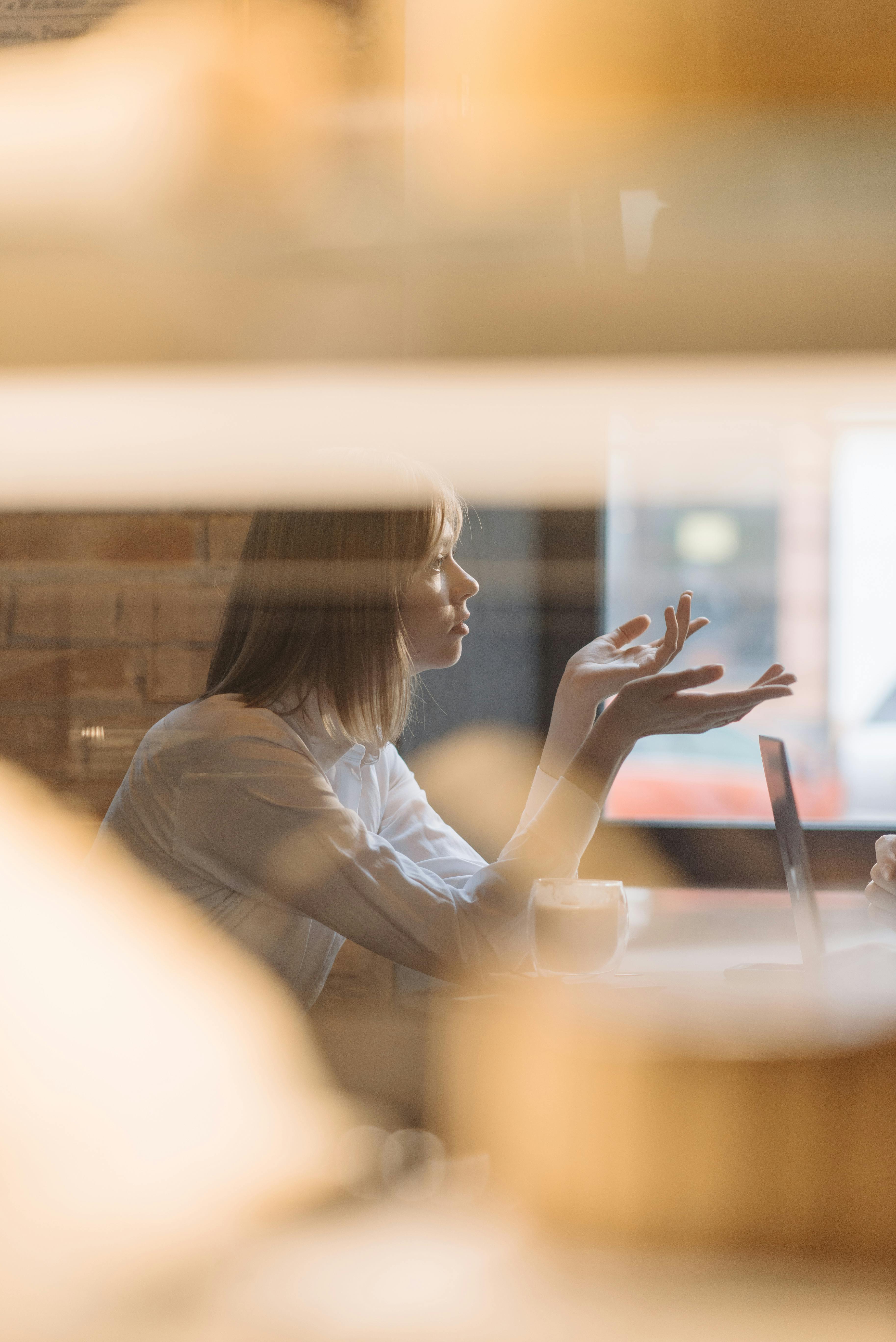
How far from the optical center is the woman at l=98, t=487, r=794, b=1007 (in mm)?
742

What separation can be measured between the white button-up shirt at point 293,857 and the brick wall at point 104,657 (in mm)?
26

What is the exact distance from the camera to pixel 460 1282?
59cm

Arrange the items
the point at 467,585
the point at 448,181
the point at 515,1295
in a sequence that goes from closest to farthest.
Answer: the point at 515,1295
the point at 448,181
the point at 467,585

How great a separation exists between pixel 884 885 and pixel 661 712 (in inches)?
9.3

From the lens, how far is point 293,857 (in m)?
0.75

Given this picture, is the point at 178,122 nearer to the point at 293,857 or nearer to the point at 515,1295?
the point at 293,857

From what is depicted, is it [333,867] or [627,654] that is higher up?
[627,654]

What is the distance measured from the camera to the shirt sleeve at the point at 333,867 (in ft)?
2.44

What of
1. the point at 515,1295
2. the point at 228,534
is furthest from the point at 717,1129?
the point at 228,534

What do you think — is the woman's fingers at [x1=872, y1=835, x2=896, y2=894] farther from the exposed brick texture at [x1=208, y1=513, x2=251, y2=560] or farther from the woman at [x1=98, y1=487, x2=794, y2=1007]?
the exposed brick texture at [x1=208, y1=513, x2=251, y2=560]

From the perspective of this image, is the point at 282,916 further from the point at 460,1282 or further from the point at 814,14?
the point at 814,14

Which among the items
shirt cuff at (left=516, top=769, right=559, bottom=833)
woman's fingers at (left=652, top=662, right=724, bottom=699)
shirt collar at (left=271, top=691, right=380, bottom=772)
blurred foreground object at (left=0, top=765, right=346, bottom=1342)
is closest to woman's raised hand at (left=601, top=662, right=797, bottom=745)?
woman's fingers at (left=652, top=662, right=724, bottom=699)

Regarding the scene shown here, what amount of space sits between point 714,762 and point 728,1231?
34 cm

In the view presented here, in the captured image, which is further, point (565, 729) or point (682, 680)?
point (565, 729)
